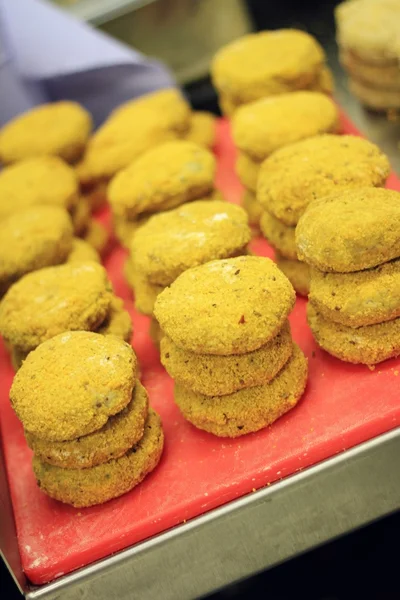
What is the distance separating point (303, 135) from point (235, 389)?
84cm

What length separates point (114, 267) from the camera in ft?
7.44

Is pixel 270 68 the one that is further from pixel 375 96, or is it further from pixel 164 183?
pixel 164 183

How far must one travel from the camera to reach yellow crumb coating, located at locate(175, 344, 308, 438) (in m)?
1.46

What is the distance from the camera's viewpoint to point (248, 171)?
2135 mm

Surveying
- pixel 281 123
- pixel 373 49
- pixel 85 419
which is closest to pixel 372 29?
pixel 373 49

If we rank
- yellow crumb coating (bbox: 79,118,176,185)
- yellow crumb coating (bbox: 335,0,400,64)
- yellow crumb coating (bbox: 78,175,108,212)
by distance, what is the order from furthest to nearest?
yellow crumb coating (bbox: 78,175,108,212) < yellow crumb coating (bbox: 79,118,176,185) < yellow crumb coating (bbox: 335,0,400,64)

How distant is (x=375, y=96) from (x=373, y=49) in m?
0.23

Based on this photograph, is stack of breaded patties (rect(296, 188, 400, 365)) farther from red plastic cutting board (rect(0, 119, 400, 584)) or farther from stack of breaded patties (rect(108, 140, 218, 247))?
stack of breaded patties (rect(108, 140, 218, 247))

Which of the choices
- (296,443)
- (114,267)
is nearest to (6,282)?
(114,267)

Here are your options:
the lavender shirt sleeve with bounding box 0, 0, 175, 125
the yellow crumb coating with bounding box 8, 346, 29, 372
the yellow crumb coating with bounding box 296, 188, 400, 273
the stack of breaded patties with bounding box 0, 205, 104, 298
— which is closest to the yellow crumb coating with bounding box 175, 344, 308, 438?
the yellow crumb coating with bounding box 296, 188, 400, 273

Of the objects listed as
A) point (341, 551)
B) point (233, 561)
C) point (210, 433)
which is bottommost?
point (341, 551)

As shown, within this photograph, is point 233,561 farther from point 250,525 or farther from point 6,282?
point 6,282

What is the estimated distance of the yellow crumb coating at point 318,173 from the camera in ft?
5.35

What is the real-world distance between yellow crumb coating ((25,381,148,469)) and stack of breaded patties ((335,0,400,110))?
1.33 m
